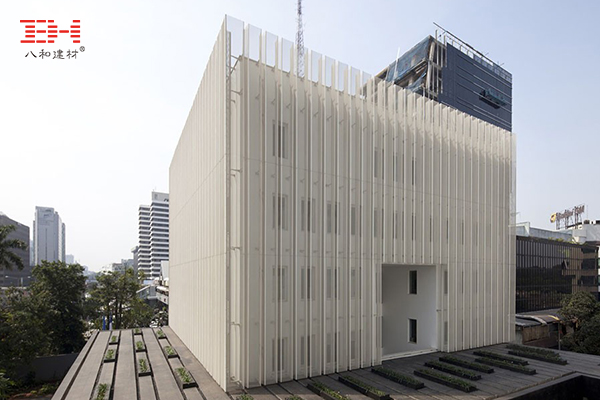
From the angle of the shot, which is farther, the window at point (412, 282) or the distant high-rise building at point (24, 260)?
the distant high-rise building at point (24, 260)

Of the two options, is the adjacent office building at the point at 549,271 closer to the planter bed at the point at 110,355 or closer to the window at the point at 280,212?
the window at the point at 280,212

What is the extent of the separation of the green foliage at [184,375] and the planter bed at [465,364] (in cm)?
1046

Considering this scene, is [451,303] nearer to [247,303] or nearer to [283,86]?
[247,303]

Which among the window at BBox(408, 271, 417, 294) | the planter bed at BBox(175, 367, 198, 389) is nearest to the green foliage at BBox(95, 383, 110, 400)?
the planter bed at BBox(175, 367, 198, 389)

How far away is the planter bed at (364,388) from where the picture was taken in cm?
1164

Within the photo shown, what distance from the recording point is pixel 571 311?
103 feet

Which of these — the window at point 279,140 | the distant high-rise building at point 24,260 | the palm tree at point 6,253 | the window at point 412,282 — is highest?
the window at point 279,140

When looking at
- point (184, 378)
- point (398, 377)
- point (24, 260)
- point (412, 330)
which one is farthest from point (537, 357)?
point (24, 260)

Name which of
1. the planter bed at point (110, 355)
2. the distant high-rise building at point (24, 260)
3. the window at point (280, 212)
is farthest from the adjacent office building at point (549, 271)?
the distant high-rise building at point (24, 260)

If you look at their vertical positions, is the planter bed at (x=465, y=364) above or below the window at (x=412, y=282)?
below

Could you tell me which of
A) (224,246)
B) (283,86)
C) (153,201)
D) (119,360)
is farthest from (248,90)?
(153,201)

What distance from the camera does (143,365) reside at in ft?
50.0

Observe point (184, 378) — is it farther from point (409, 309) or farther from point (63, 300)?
point (63, 300)

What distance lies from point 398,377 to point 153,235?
142 metres
